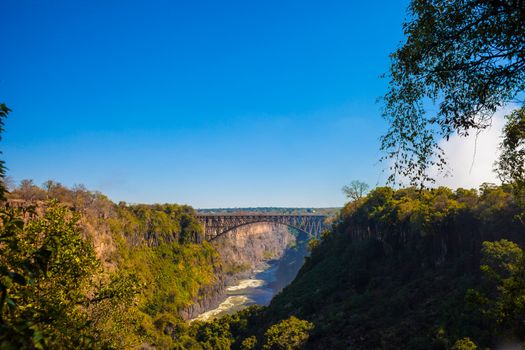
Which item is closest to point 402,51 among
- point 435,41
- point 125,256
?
point 435,41

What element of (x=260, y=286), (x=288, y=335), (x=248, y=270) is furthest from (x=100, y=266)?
(x=248, y=270)

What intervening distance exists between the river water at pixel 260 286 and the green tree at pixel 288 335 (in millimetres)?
40604

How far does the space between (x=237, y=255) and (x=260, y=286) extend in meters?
30.2

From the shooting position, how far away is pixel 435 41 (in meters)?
6.46

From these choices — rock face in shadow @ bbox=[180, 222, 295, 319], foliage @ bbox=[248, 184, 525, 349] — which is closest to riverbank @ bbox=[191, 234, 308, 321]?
rock face in shadow @ bbox=[180, 222, 295, 319]

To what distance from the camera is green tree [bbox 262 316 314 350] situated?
87.7ft

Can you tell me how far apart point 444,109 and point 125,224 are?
79.5 m

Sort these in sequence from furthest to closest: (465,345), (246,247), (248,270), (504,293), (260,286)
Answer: (246,247) → (248,270) → (260,286) → (465,345) → (504,293)

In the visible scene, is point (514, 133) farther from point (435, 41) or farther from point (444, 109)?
point (435, 41)

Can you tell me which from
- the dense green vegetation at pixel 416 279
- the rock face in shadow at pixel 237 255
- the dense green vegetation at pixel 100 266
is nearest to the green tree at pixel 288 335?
the dense green vegetation at pixel 416 279

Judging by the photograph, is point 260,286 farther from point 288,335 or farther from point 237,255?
point 288,335

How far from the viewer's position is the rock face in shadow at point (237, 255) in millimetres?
84000

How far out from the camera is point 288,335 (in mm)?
27828

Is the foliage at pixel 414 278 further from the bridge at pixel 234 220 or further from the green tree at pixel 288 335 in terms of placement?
the bridge at pixel 234 220
